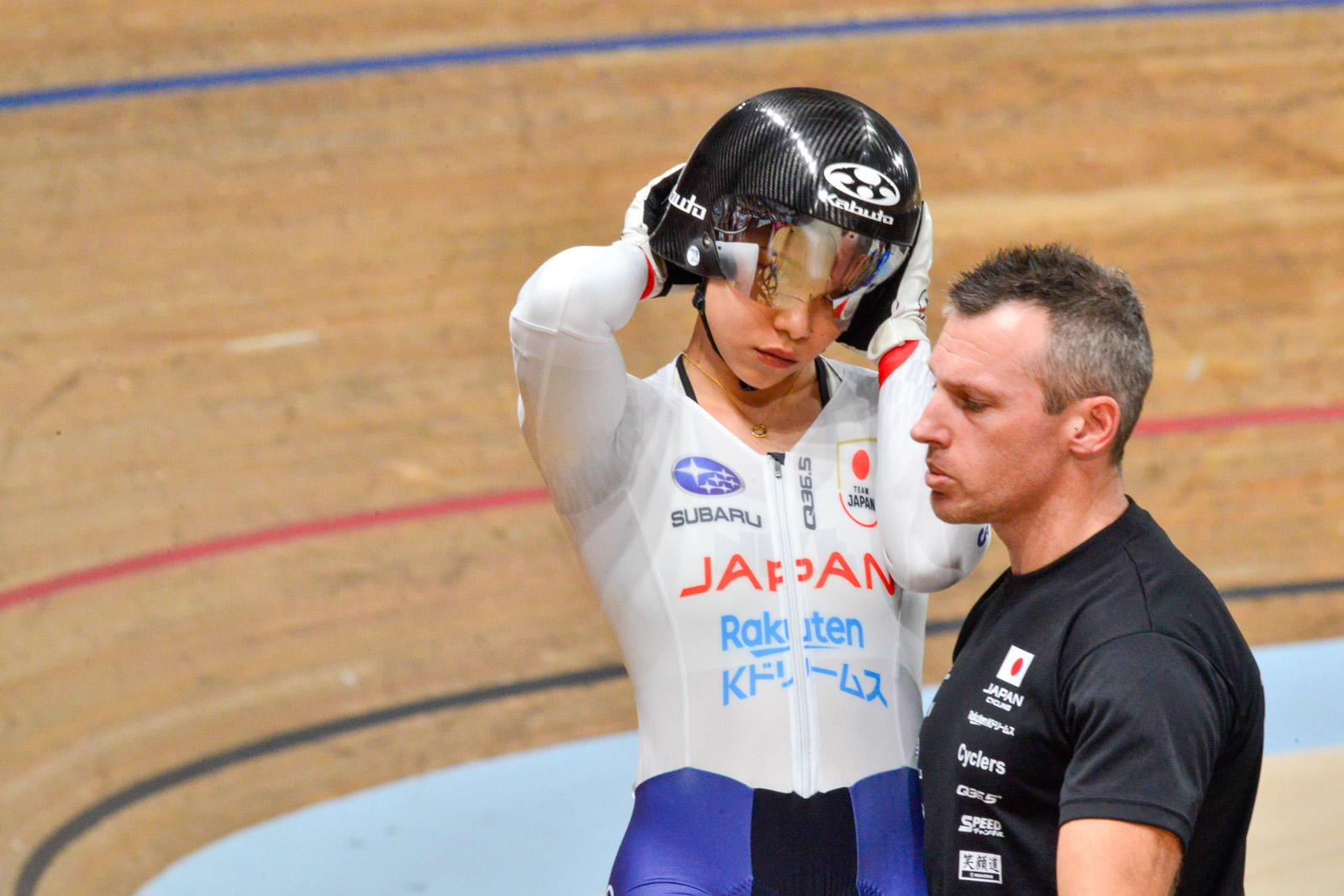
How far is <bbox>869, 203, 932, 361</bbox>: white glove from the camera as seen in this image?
2.42m

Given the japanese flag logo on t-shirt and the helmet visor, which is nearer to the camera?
the japanese flag logo on t-shirt

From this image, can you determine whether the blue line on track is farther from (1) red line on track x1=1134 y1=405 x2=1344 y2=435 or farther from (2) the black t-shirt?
(2) the black t-shirt

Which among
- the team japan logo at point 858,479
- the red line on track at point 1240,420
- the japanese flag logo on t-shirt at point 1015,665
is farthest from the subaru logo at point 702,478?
the red line on track at point 1240,420

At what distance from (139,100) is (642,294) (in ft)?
15.6

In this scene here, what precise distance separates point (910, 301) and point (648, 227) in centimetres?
48

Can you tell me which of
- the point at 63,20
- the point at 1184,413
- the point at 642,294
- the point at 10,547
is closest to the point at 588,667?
the point at 10,547

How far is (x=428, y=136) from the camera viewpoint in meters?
6.32

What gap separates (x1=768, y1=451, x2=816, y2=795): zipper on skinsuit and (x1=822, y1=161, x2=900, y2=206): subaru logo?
0.52 metres

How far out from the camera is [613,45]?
22.5ft

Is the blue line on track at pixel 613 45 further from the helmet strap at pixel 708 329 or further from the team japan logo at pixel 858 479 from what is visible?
the team japan logo at pixel 858 479

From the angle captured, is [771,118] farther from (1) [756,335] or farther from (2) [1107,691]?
(2) [1107,691]

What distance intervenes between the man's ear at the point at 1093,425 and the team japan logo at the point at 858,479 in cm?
55

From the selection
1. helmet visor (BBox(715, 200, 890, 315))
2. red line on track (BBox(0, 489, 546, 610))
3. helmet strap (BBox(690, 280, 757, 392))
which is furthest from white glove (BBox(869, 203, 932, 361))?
red line on track (BBox(0, 489, 546, 610))

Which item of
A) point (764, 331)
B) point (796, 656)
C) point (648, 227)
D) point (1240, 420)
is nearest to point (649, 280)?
point (648, 227)
